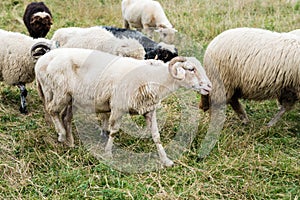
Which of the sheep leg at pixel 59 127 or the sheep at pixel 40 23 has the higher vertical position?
the sheep at pixel 40 23

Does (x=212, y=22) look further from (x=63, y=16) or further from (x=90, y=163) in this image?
(x=90, y=163)

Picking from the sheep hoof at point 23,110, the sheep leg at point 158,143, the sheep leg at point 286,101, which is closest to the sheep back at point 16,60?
the sheep hoof at point 23,110

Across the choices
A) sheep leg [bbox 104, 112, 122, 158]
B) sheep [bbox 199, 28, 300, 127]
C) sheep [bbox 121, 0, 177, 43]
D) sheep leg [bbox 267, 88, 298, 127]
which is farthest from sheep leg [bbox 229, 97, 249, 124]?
sheep [bbox 121, 0, 177, 43]

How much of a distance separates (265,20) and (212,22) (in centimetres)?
117

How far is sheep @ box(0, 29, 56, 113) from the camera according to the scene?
567cm

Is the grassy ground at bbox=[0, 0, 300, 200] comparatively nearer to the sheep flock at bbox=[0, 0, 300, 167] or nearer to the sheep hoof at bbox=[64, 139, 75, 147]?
the sheep hoof at bbox=[64, 139, 75, 147]

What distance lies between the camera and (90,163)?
4.54m

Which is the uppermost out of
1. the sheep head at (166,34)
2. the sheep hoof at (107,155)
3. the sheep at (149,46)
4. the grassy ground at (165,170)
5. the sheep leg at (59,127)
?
the sheep at (149,46)

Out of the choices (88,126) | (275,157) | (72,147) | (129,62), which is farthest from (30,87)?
(275,157)

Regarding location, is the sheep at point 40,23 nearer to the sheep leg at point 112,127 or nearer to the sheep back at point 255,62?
the sheep back at point 255,62

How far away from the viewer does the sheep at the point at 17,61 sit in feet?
18.6

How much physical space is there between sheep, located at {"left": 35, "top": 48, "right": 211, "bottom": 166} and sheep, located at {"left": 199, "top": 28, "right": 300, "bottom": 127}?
31.3 inches

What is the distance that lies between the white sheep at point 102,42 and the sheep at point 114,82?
4.12ft

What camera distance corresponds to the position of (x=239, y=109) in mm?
5457
